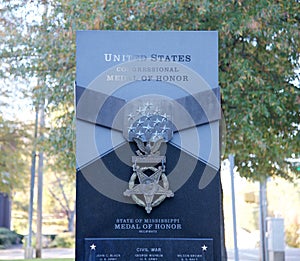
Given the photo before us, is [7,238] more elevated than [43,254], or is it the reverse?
[7,238]

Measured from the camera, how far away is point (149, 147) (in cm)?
675

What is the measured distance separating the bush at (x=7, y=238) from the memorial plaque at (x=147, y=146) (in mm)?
25678

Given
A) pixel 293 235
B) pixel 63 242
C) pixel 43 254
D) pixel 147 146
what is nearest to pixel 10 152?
pixel 43 254

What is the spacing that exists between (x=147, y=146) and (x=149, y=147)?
29 millimetres

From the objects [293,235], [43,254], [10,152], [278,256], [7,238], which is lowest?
[43,254]

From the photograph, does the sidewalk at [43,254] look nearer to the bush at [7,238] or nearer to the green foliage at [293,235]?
the bush at [7,238]

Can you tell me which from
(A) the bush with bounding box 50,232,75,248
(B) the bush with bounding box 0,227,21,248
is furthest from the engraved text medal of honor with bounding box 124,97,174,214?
(A) the bush with bounding box 50,232,75,248

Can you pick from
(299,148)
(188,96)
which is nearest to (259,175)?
(299,148)

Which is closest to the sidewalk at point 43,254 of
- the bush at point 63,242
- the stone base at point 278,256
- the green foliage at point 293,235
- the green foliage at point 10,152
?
the bush at point 63,242

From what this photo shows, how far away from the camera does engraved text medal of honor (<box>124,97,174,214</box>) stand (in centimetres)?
668

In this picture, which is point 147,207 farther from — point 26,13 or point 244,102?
point 26,13

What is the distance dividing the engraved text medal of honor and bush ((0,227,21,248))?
25840mm

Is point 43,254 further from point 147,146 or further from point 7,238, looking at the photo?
point 147,146

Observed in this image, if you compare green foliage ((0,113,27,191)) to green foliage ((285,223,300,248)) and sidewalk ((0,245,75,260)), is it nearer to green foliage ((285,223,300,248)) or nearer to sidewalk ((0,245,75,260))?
sidewalk ((0,245,75,260))
